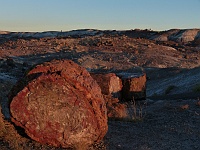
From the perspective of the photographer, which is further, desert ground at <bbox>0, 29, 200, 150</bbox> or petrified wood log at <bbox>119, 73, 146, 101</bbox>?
petrified wood log at <bbox>119, 73, 146, 101</bbox>

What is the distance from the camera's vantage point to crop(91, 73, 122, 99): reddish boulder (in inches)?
498

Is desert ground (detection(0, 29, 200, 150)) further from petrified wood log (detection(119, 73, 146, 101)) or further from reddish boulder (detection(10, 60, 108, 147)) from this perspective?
petrified wood log (detection(119, 73, 146, 101))

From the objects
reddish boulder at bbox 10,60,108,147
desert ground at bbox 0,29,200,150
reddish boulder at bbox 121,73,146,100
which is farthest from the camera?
reddish boulder at bbox 121,73,146,100

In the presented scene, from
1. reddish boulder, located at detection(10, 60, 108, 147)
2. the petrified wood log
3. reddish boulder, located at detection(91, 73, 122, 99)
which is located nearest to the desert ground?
reddish boulder, located at detection(10, 60, 108, 147)

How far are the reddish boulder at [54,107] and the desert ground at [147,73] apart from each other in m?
0.28

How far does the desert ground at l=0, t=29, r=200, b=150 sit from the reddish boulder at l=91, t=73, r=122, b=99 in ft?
2.81

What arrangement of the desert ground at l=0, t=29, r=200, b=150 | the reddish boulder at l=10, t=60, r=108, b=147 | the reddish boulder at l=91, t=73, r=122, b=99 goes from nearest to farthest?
1. the reddish boulder at l=10, t=60, r=108, b=147
2. the desert ground at l=0, t=29, r=200, b=150
3. the reddish boulder at l=91, t=73, r=122, b=99

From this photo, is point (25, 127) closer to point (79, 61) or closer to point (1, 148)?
point (1, 148)

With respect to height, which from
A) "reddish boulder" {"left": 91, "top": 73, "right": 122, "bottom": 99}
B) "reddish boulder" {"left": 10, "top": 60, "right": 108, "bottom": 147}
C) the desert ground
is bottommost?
the desert ground

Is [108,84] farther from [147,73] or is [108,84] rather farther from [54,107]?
[147,73]

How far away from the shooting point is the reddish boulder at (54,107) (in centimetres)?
714

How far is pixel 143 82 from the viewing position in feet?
45.8

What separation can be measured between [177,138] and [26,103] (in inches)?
117

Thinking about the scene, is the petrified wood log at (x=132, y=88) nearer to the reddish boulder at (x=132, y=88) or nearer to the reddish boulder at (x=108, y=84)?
the reddish boulder at (x=132, y=88)
